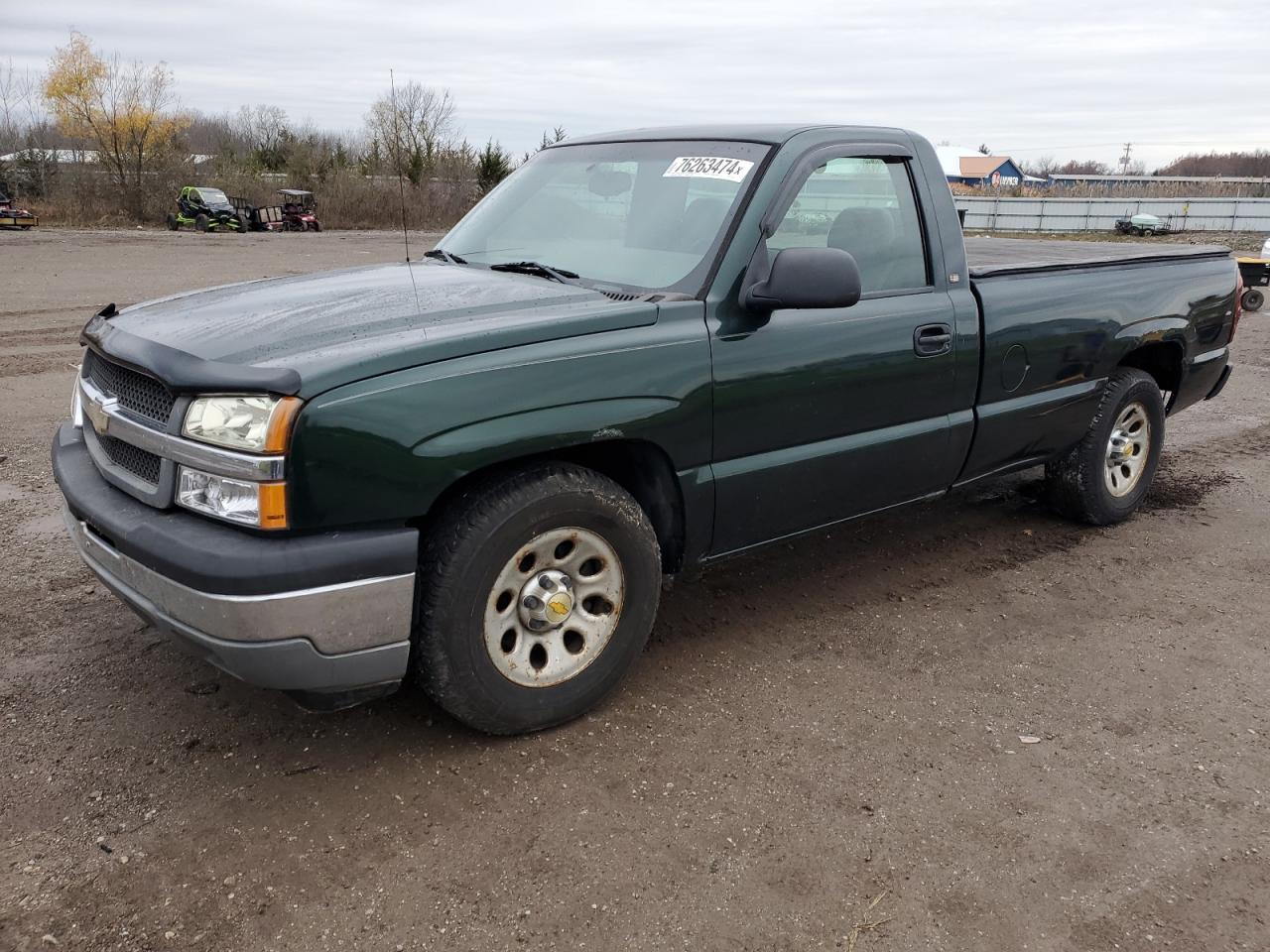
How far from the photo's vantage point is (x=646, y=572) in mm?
3223

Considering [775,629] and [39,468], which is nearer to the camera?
[775,629]

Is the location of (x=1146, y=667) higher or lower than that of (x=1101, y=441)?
lower

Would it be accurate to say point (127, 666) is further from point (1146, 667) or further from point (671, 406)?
point (1146, 667)

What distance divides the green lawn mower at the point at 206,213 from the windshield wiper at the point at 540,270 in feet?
105

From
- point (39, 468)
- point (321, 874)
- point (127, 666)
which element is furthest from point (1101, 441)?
point (39, 468)

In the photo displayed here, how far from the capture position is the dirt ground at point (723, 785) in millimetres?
Result: 2416

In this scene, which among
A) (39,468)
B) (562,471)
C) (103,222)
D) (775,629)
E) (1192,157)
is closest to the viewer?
(562,471)

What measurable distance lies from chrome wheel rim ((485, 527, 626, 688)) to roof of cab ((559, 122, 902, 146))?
1674 millimetres

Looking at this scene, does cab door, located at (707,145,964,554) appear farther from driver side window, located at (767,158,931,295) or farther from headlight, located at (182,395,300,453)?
headlight, located at (182,395,300,453)

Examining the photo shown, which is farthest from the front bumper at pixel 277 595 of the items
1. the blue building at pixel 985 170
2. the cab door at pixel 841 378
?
the blue building at pixel 985 170

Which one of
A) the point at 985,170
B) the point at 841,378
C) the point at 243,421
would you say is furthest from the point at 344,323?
the point at 985,170

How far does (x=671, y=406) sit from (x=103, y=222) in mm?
39369

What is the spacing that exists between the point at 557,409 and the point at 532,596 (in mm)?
577

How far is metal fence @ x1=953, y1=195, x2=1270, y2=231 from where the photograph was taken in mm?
35469
